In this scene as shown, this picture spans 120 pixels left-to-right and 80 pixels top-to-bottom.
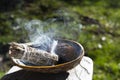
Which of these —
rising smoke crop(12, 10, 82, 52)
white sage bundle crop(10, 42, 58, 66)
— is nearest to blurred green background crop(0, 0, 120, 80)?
rising smoke crop(12, 10, 82, 52)

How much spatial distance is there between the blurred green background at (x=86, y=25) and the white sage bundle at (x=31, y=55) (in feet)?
5.95

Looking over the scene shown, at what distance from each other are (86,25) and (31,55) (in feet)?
11.3

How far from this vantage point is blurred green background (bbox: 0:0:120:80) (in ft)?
16.4

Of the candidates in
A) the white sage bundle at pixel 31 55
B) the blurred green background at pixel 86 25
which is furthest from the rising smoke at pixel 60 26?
the white sage bundle at pixel 31 55

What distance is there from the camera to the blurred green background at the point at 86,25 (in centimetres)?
500

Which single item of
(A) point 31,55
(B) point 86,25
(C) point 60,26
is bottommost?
(B) point 86,25

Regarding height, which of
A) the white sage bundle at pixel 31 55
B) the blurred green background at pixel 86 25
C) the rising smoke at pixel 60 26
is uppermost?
the white sage bundle at pixel 31 55

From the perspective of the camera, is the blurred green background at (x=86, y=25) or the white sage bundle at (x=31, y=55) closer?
the white sage bundle at (x=31, y=55)

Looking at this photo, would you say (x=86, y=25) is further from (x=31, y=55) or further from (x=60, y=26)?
(x=31, y=55)

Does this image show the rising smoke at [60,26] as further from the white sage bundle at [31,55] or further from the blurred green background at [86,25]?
the white sage bundle at [31,55]

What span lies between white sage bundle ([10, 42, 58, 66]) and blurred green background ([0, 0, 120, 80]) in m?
1.81

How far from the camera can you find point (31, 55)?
9.00 feet

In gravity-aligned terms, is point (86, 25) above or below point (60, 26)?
below

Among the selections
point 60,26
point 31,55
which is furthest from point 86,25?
point 31,55
